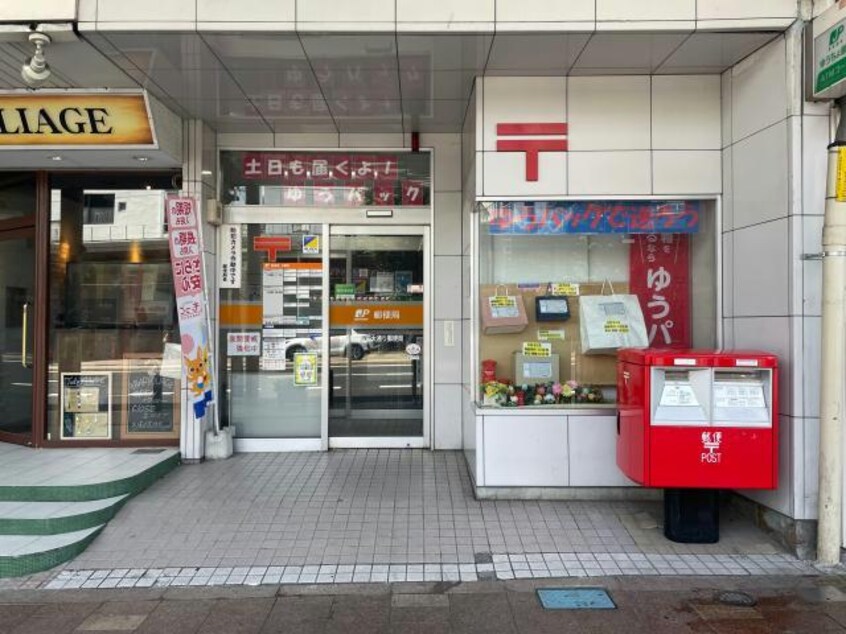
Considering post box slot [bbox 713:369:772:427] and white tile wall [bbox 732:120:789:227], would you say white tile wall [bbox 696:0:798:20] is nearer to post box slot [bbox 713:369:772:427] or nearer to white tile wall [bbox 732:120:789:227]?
white tile wall [bbox 732:120:789:227]

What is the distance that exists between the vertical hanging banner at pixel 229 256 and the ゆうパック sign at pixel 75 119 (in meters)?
1.60

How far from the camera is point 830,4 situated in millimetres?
4684

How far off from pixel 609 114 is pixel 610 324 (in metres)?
1.95

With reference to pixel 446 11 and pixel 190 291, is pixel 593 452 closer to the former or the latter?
pixel 446 11

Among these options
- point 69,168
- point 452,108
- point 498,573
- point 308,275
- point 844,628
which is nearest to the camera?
point 844,628

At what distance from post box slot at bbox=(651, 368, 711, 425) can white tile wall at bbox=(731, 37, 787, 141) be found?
209 centimetres

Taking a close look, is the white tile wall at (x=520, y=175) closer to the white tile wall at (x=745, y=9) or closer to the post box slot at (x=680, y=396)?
the white tile wall at (x=745, y=9)

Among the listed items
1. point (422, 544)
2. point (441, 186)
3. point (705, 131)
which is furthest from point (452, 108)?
point (422, 544)

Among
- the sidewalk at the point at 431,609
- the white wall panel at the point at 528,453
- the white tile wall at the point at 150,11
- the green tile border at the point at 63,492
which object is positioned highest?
the white tile wall at the point at 150,11

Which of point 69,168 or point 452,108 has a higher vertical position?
point 452,108

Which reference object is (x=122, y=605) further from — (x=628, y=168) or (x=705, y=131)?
(x=705, y=131)

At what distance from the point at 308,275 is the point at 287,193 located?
1.02 m

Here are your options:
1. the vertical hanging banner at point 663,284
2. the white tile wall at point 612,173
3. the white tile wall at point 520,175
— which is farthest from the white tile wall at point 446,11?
the vertical hanging banner at point 663,284

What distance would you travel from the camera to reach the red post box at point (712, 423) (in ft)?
15.6
